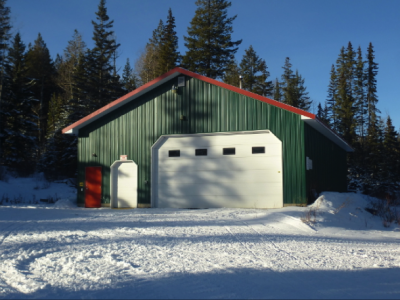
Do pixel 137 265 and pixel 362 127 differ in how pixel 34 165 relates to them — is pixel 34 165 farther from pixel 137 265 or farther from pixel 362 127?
pixel 362 127

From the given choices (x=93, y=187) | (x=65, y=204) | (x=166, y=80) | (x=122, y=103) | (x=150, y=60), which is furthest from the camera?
(x=150, y=60)

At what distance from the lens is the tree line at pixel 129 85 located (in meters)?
26.6

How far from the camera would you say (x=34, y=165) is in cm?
2841

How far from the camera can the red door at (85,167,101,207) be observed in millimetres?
15945

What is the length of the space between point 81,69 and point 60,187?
12438 millimetres

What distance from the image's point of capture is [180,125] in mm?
14945

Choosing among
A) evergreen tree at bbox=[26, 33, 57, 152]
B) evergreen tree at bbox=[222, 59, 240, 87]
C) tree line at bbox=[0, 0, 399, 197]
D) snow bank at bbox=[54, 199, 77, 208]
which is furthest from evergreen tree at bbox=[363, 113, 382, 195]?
evergreen tree at bbox=[26, 33, 57, 152]

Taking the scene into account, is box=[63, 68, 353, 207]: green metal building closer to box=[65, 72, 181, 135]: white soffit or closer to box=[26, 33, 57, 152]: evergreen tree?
box=[65, 72, 181, 135]: white soffit

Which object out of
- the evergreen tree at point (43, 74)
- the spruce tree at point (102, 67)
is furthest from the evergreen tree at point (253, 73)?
the evergreen tree at point (43, 74)

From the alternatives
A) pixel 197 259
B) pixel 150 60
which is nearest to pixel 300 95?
pixel 150 60

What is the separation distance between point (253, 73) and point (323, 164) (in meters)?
27.0

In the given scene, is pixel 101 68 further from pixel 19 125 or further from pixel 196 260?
pixel 196 260

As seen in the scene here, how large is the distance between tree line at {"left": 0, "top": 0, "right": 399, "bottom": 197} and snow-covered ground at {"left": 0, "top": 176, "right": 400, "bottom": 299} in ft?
63.7

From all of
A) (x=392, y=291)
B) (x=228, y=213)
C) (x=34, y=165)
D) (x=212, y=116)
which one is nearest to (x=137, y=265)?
(x=392, y=291)
